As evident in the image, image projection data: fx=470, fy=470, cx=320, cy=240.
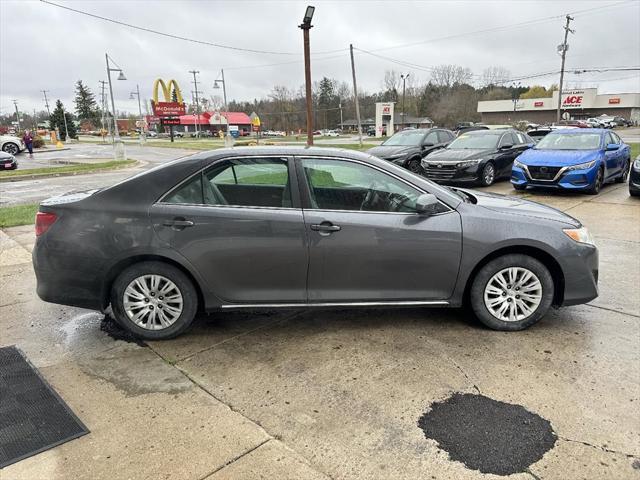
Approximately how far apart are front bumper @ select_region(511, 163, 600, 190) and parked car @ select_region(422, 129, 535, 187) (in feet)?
5.12

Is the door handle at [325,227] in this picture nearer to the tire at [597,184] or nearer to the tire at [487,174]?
the tire at [597,184]

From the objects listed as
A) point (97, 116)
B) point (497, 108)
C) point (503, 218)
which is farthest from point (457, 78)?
point (503, 218)

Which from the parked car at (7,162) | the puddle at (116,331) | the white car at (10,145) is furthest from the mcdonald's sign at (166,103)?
the puddle at (116,331)

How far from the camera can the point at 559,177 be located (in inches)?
419

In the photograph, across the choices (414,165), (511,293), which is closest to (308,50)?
(414,165)

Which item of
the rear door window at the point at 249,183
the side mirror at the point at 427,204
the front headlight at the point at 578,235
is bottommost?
the front headlight at the point at 578,235

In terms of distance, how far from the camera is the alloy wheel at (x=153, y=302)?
376 cm

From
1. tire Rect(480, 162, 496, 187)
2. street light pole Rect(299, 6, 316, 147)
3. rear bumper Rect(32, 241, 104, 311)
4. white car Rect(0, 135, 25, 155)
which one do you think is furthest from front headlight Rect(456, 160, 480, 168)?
white car Rect(0, 135, 25, 155)

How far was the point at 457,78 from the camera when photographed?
9262 cm

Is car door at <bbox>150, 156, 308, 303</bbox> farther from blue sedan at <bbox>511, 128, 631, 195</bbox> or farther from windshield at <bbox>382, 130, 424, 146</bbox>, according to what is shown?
windshield at <bbox>382, 130, 424, 146</bbox>

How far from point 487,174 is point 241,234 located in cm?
1057

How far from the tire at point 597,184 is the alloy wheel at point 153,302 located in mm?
10214

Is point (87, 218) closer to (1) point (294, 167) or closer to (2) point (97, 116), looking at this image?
(1) point (294, 167)

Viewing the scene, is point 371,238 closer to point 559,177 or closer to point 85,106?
point 559,177
